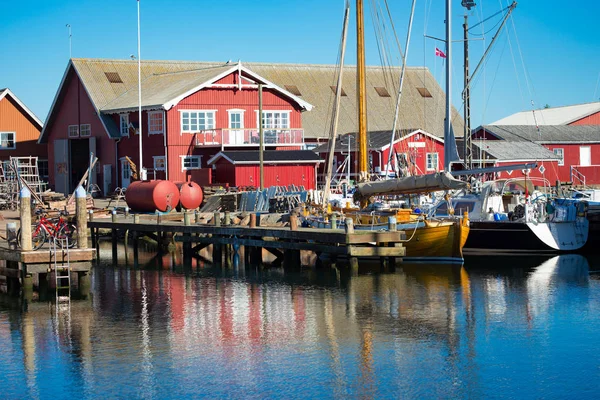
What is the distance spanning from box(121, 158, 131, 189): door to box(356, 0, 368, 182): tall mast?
2576cm

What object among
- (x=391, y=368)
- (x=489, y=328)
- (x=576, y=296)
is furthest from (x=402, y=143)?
(x=391, y=368)

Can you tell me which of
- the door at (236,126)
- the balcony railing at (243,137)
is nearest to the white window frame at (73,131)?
the balcony railing at (243,137)

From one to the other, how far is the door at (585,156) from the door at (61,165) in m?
36.8

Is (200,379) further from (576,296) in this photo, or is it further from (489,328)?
(576,296)

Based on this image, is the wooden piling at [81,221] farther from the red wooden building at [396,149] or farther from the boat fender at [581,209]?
the red wooden building at [396,149]

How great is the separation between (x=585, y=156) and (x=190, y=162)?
29.4 meters

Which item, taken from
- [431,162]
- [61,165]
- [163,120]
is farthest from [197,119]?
[431,162]

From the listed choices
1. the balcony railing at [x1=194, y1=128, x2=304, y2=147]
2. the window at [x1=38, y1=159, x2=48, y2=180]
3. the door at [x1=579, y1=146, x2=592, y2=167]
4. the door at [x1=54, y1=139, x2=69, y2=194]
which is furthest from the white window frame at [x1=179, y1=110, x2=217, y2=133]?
the door at [x1=579, y1=146, x2=592, y2=167]

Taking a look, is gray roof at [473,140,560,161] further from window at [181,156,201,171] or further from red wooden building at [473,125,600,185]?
window at [181,156,201,171]

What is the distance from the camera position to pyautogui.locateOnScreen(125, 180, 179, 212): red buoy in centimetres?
4700

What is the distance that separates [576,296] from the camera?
1137 inches

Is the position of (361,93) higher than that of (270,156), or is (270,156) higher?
(361,93)

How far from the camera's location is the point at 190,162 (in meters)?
57.3

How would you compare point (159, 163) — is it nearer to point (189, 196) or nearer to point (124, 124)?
point (124, 124)
